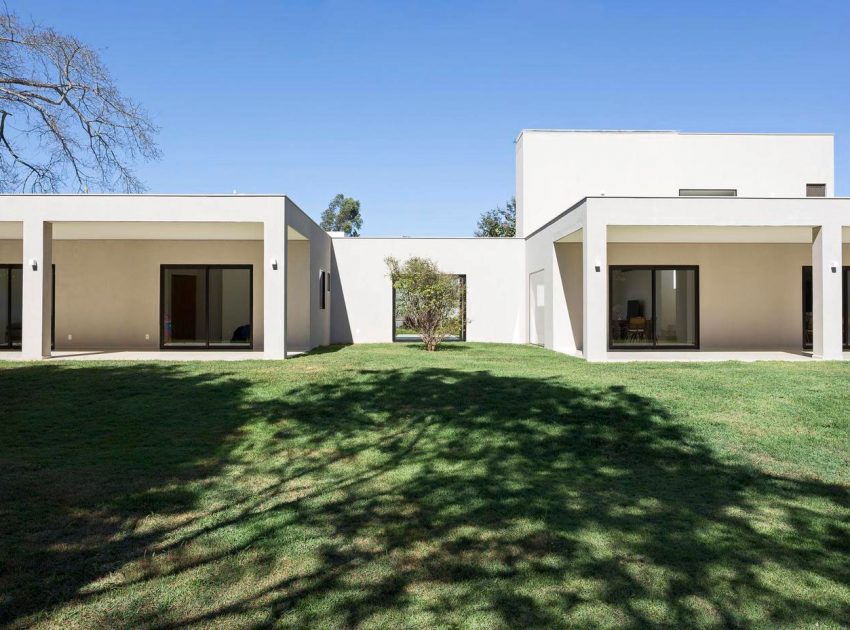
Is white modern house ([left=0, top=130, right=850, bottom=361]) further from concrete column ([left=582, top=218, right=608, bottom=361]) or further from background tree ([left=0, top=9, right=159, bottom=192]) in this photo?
background tree ([left=0, top=9, right=159, bottom=192])

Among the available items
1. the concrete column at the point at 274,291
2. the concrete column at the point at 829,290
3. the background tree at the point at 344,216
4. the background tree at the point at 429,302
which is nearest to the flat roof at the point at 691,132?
the background tree at the point at 429,302

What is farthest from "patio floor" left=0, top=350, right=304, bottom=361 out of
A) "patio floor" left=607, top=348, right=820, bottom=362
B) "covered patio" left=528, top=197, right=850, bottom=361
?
"patio floor" left=607, top=348, right=820, bottom=362

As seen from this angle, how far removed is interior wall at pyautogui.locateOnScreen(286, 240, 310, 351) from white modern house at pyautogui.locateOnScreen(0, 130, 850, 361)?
0.17ft

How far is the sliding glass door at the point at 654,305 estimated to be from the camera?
54.1 ft

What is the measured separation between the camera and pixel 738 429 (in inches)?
281

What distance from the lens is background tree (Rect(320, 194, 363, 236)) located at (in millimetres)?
54656

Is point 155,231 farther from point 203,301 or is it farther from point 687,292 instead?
point 687,292

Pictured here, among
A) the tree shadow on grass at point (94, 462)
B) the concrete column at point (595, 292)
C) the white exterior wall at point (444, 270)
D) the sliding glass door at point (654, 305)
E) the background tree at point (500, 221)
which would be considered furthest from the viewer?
the background tree at point (500, 221)

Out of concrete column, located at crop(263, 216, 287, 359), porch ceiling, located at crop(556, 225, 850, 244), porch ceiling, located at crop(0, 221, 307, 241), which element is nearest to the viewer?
concrete column, located at crop(263, 216, 287, 359)

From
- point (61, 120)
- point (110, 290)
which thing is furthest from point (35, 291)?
point (61, 120)

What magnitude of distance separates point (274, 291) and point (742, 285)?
39.9 ft

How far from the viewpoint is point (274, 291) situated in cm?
1216

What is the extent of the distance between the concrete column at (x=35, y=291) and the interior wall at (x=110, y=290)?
3.50 meters

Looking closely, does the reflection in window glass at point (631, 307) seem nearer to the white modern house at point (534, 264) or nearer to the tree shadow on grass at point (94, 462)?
the white modern house at point (534, 264)
